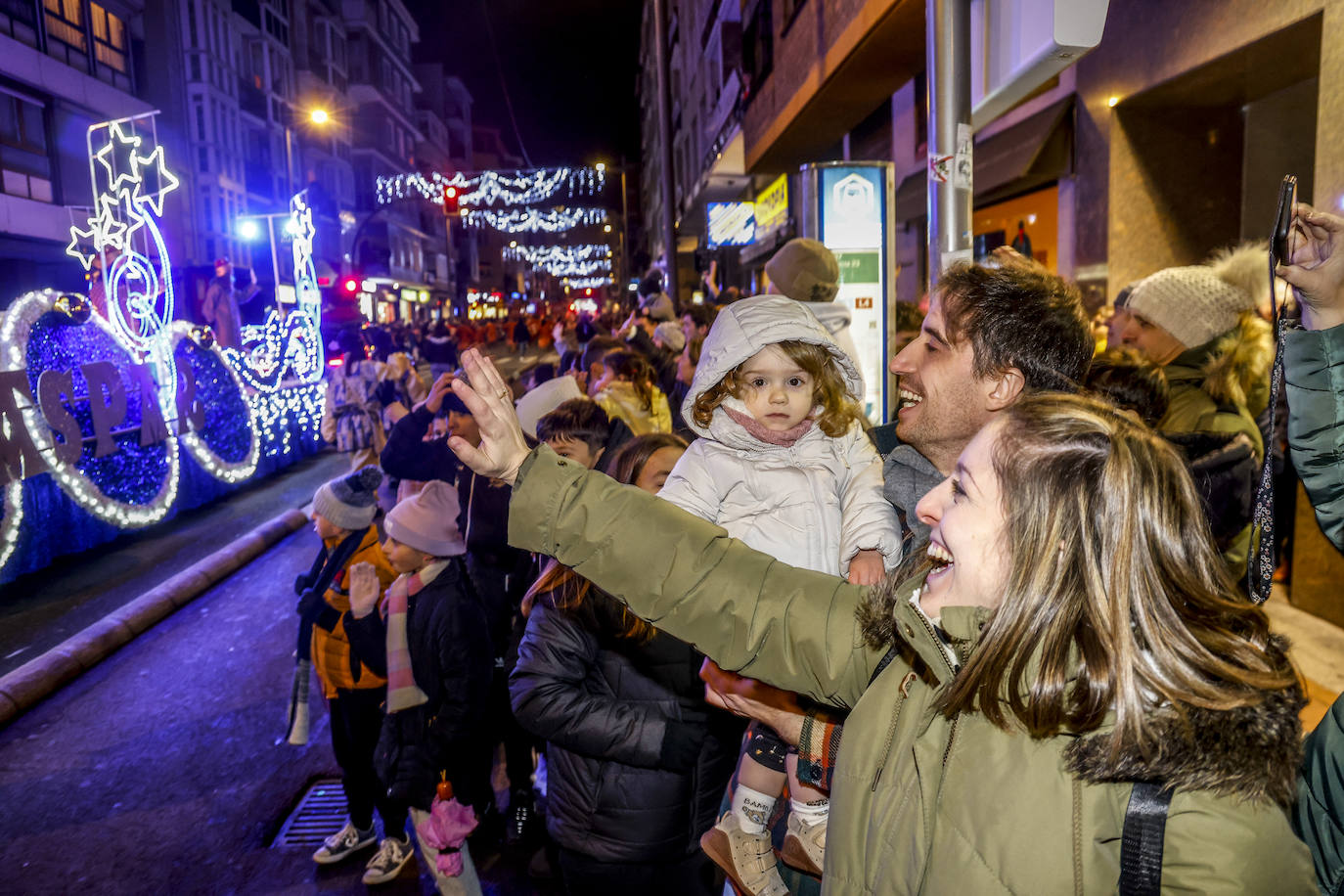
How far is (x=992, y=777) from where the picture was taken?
4.02ft

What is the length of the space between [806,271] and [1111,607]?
13.6 ft

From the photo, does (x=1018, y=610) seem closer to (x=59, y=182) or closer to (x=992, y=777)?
(x=992, y=777)

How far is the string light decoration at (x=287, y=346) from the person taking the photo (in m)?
13.5

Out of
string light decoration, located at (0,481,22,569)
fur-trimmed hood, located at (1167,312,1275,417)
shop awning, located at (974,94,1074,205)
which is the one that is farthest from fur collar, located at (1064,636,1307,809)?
string light decoration, located at (0,481,22,569)

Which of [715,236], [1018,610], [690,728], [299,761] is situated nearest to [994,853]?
[1018,610]

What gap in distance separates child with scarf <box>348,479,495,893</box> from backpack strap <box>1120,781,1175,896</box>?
9.51ft

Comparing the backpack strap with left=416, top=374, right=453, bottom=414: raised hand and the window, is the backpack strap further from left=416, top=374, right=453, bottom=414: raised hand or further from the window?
the window

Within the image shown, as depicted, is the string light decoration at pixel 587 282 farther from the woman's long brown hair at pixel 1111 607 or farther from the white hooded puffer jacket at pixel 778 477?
the woman's long brown hair at pixel 1111 607

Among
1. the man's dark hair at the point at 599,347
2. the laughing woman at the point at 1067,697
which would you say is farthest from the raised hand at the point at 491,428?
the man's dark hair at the point at 599,347

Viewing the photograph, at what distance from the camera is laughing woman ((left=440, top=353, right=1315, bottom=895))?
3.74 ft

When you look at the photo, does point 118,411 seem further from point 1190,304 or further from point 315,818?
point 1190,304

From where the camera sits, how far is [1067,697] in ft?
4.02

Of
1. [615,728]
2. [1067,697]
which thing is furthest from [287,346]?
[1067,697]

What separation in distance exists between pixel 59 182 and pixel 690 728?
1080 inches
